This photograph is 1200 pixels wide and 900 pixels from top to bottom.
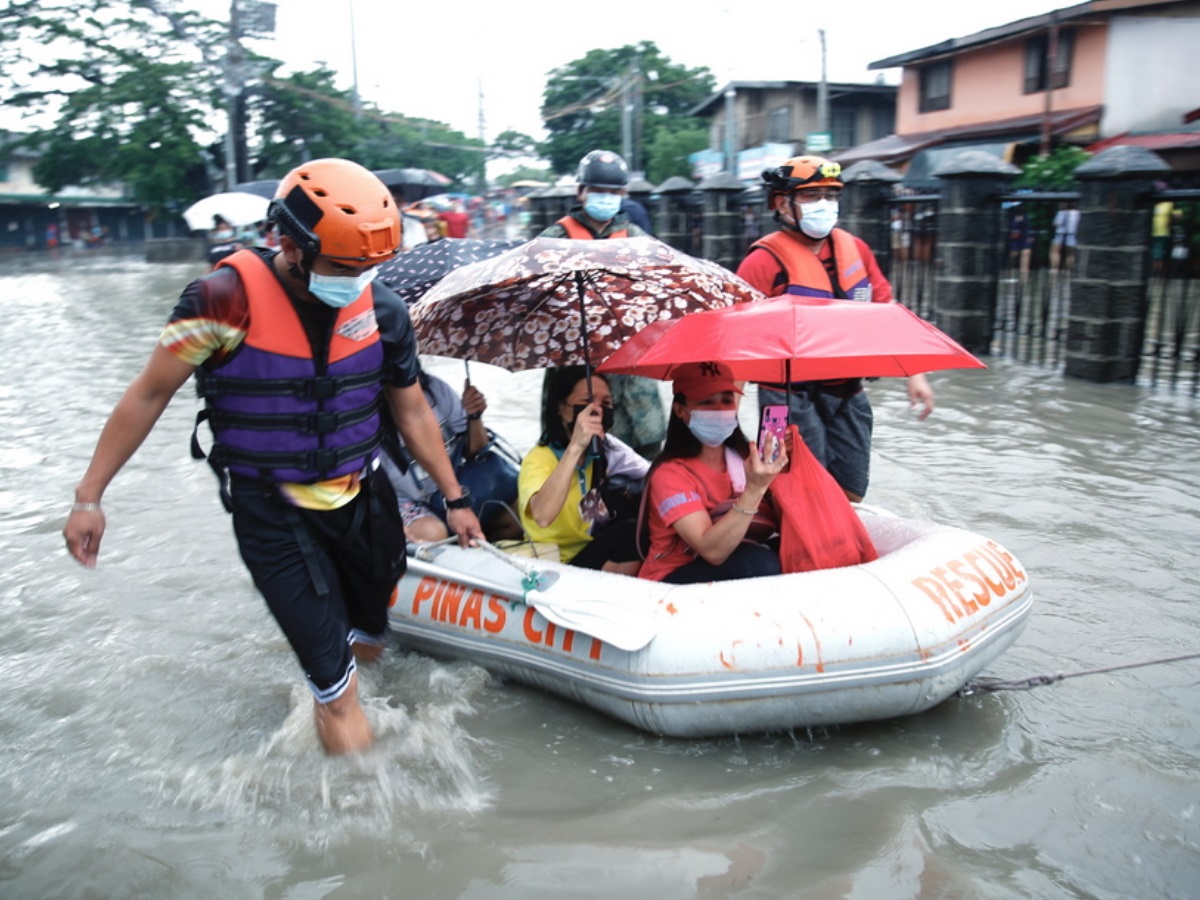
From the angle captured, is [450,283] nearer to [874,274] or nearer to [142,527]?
[874,274]

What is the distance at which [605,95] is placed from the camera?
44.6m

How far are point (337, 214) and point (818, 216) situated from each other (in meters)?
2.28

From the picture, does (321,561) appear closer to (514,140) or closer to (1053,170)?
(1053,170)

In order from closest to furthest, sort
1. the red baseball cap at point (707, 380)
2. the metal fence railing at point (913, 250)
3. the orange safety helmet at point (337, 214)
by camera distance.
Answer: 1. the orange safety helmet at point (337, 214)
2. the red baseball cap at point (707, 380)
3. the metal fence railing at point (913, 250)

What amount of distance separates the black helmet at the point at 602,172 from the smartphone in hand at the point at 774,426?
200cm

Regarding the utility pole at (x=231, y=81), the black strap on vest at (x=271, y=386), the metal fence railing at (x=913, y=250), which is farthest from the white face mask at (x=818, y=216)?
the utility pole at (x=231, y=81)

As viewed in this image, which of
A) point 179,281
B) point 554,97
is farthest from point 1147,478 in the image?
point 554,97

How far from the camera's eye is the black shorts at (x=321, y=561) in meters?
3.15

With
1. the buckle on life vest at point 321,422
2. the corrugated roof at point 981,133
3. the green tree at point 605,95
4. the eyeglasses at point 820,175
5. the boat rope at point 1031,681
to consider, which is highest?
the green tree at point 605,95

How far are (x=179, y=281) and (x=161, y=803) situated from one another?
82.1 feet

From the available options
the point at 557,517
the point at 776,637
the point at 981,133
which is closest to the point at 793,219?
the point at 557,517

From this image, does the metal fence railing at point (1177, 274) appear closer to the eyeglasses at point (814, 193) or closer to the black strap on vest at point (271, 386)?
the eyeglasses at point (814, 193)

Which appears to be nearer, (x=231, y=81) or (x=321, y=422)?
(x=321, y=422)

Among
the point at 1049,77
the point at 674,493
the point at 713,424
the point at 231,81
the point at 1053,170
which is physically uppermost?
the point at 231,81
